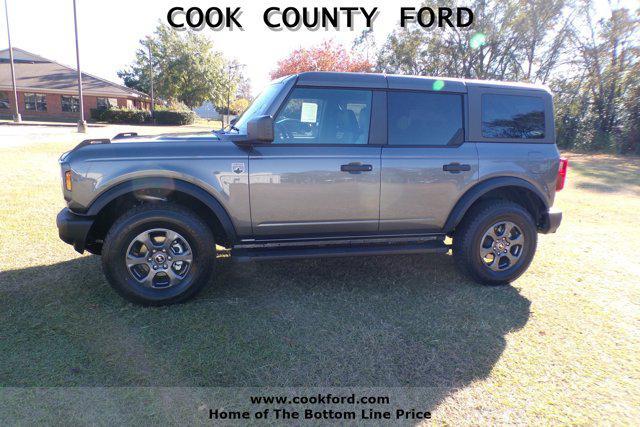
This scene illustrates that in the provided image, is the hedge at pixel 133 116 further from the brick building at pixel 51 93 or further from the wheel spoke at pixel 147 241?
the wheel spoke at pixel 147 241

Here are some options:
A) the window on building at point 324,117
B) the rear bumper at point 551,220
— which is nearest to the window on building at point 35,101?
the window on building at point 324,117

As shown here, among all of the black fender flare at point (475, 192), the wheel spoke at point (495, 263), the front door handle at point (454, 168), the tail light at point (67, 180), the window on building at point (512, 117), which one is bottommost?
the wheel spoke at point (495, 263)

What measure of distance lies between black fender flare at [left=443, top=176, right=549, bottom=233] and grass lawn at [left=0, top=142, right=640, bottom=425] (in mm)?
662

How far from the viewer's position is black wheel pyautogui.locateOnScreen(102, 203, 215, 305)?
10.9 ft

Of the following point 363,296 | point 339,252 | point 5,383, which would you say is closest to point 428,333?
point 363,296

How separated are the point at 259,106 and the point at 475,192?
221 centimetres

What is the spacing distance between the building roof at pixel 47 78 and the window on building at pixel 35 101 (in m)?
0.83

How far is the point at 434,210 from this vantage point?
12.7 ft

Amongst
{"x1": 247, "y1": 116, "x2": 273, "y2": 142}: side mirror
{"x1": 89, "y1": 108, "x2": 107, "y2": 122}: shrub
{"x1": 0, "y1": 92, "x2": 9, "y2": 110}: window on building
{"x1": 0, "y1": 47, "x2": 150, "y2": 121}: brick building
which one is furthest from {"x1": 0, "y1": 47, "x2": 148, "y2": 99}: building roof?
{"x1": 247, "y1": 116, "x2": 273, "y2": 142}: side mirror

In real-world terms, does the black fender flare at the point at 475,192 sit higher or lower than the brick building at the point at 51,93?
lower

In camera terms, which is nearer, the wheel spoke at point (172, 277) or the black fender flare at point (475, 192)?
the wheel spoke at point (172, 277)

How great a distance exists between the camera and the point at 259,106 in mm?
3861

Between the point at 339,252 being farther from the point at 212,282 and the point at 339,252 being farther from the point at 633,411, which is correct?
the point at 633,411

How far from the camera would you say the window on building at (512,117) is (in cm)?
398
